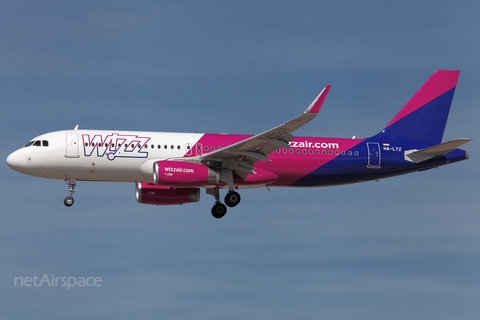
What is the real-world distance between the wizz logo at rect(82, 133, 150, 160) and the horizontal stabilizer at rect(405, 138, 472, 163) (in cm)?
1508

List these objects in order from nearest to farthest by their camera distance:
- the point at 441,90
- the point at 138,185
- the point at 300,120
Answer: the point at 300,120
the point at 138,185
the point at 441,90

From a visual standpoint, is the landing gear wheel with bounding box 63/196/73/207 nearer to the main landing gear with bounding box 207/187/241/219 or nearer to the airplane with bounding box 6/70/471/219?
the airplane with bounding box 6/70/471/219

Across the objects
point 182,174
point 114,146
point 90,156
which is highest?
point 114,146

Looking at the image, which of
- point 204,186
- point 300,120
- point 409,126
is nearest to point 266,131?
point 300,120

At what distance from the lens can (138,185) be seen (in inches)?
1962

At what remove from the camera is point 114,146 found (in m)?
46.5

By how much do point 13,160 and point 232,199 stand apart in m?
11.6

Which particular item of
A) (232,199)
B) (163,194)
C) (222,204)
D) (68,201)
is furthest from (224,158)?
(68,201)

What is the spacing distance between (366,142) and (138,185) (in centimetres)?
1305

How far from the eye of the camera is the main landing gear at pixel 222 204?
4797 centimetres

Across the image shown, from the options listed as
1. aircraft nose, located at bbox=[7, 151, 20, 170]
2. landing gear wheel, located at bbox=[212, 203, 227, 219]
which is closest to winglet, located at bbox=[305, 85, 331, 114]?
landing gear wheel, located at bbox=[212, 203, 227, 219]

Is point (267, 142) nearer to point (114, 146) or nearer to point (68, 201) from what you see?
point (114, 146)

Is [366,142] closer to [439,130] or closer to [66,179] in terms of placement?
[439,130]

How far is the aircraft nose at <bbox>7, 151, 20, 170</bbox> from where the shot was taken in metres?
46.3
